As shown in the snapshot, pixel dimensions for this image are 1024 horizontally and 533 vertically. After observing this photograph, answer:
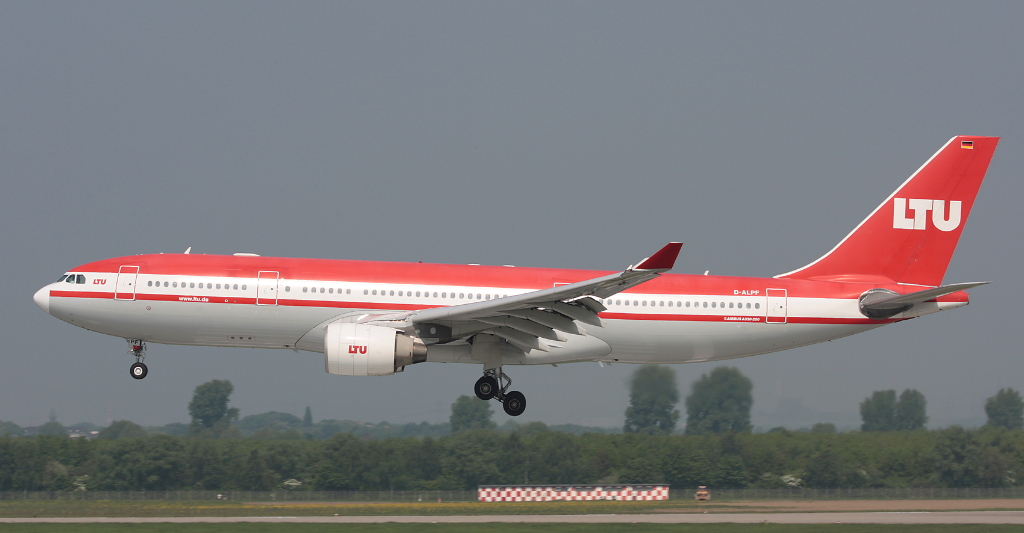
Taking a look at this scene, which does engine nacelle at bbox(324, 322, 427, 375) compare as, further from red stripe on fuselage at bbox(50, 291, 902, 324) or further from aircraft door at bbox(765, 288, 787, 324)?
aircraft door at bbox(765, 288, 787, 324)

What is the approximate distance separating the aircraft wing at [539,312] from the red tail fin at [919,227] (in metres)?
8.32

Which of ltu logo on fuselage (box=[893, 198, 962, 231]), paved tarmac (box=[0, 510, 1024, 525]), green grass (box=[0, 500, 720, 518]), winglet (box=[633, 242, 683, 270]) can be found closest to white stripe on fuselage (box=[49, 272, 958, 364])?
ltu logo on fuselage (box=[893, 198, 962, 231])

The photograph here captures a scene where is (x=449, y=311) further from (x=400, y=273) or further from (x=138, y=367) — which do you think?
(x=138, y=367)

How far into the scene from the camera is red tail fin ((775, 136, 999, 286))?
30.3 meters

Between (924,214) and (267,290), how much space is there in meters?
20.3

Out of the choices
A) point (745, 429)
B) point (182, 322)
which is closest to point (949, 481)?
point (745, 429)

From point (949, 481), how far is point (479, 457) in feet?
82.2

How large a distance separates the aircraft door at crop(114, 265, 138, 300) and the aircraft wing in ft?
25.9

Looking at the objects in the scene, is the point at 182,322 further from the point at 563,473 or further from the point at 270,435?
the point at 270,435

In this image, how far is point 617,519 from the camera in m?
29.5

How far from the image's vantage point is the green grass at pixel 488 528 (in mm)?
24703

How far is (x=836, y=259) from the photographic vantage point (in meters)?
30.3

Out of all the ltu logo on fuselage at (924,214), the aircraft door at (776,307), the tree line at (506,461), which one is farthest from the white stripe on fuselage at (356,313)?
the tree line at (506,461)

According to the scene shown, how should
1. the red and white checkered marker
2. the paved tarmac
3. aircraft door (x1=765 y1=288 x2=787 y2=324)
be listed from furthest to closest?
1. the red and white checkered marker
2. aircraft door (x1=765 y1=288 x2=787 y2=324)
3. the paved tarmac
